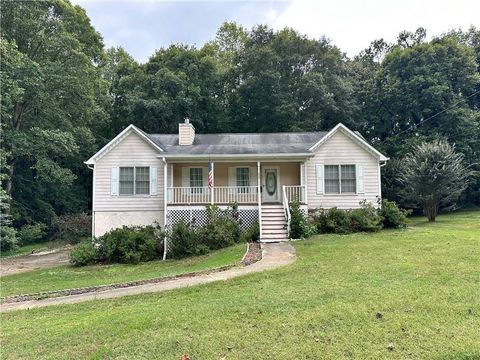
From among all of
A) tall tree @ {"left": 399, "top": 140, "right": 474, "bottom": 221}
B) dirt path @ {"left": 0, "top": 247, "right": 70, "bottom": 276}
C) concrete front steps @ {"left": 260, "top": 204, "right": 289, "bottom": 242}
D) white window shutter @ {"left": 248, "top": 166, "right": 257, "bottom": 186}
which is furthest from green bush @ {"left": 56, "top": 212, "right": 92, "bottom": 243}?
tall tree @ {"left": 399, "top": 140, "right": 474, "bottom": 221}

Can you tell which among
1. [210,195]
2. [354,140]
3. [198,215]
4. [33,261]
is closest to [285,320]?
[198,215]

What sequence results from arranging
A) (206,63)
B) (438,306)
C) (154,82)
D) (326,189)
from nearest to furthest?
(438,306) < (326,189) < (154,82) < (206,63)

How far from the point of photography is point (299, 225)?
14250mm

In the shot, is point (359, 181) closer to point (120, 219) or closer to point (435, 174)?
point (435, 174)

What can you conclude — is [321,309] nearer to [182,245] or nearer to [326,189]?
[182,245]

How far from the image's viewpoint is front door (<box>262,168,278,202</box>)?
58.3 feet

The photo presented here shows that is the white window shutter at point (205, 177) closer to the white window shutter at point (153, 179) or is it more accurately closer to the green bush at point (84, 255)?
the white window shutter at point (153, 179)

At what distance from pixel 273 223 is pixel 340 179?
4.36 metres

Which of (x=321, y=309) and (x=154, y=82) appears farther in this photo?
(x=154, y=82)

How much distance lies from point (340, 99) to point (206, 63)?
42.3ft

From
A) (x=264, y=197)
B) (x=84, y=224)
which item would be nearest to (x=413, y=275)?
(x=264, y=197)

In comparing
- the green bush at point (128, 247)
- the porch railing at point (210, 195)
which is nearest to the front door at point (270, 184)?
the porch railing at point (210, 195)

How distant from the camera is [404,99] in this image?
30.5 m

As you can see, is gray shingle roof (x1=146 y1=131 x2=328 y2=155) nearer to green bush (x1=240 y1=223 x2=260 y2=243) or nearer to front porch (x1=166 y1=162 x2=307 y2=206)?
front porch (x1=166 y1=162 x2=307 y2=206)
